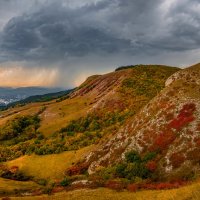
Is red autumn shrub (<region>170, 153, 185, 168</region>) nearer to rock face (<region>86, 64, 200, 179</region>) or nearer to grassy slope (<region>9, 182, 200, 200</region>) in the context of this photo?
rock face (<region>86, 64, 200, 179</region>)

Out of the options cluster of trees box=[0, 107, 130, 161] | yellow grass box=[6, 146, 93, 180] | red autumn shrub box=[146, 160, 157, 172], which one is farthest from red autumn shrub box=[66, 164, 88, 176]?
cluster of trees box=[0, 107, 130, 161]

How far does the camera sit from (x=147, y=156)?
92.9m

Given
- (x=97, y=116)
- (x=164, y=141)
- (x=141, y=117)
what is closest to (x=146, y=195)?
(x=164, y=141)

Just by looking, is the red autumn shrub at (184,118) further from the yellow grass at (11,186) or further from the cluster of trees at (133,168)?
the yellow grass at (11,186)

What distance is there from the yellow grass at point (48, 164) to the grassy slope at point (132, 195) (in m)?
45.7

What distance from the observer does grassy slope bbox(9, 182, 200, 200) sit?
57694mm

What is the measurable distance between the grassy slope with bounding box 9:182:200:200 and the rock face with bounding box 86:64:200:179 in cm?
1933

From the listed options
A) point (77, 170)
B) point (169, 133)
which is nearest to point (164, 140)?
point (169, 133)

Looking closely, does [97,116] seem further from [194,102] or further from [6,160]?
[194,102]

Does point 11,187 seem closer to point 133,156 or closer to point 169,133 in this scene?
point 133,156

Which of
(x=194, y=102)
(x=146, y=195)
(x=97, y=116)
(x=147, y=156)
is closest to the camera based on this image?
(x=146, y=195)

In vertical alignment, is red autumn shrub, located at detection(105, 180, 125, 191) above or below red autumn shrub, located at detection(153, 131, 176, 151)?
below

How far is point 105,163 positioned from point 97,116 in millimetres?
82599

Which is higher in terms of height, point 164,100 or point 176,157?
point 164,100
